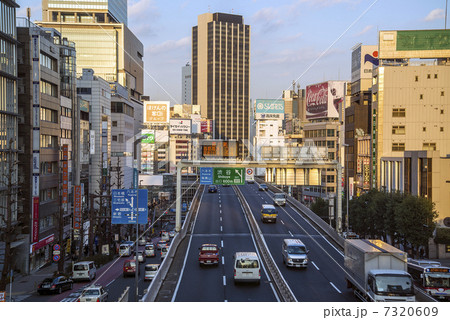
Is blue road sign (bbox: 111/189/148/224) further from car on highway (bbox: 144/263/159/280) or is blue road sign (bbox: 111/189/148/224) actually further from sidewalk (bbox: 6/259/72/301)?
sidewalk (bbox: 6/259/72/301)

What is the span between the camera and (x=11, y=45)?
48094mm

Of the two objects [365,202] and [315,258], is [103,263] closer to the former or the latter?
[315,258]

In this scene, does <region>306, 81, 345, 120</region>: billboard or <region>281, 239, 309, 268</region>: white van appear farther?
<region>306, 81, 345, 120</region>: billboard

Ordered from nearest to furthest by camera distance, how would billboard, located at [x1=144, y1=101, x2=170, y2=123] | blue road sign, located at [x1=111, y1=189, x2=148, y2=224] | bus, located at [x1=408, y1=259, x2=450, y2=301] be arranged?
bus, located at [x1=408, y1=259, x2=450, y2=301] → blue road sign, located at [x1=111, y1=189, x2=148, y2=224] → billboard, located at [x1=144, y1=101, x2=170, y2=123]

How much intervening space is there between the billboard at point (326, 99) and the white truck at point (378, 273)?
10756 centimetres

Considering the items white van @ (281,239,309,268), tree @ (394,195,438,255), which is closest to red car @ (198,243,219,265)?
white van @ (281,239,309,268)

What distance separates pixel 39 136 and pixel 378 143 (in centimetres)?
5297

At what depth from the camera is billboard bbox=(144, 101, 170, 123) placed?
533 ft

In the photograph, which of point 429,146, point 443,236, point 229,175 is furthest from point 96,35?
point 443,236

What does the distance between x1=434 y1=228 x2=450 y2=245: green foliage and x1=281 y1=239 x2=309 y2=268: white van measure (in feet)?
90.6

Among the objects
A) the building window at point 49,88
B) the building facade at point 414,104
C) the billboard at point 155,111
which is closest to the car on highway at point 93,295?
the building window at point 49,88

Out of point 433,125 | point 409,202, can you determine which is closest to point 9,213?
point 409,202

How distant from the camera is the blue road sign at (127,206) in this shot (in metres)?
33.1

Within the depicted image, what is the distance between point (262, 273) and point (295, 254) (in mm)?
3336
